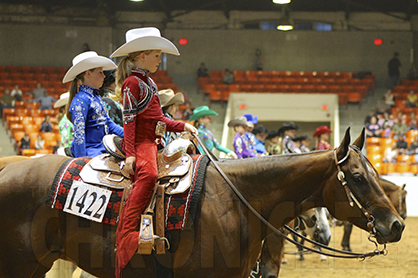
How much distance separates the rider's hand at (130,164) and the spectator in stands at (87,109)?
70 centimetres

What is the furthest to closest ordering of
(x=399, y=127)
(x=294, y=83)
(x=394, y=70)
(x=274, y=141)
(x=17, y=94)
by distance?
(x=394, y=70)
(x=294, y=83)
(x=17, y=94)
(x=399, y=127)
(x=274, y=141)

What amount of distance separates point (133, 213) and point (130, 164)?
0.32 metres

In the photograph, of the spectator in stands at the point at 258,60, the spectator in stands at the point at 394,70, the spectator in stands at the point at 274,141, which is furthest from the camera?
the spectator in stands at the point at 258,60

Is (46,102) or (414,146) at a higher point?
(46,102)

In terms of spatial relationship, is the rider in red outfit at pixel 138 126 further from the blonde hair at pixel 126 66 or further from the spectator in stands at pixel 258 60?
the spectator in stands at pixel 258 60

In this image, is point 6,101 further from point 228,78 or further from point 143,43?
point 143,43

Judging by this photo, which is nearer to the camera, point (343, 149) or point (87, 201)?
point (343, 149)

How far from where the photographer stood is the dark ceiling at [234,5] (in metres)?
21.8

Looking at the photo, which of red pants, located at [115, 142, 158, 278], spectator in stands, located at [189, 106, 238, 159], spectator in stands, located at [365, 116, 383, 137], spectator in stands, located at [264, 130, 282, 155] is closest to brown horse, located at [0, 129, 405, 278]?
red pants, located at [115, 142, 158, 278]

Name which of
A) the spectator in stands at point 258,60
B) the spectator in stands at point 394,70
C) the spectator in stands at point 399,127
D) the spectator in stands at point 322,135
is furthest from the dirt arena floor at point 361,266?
the spectator in stands at point 258,60

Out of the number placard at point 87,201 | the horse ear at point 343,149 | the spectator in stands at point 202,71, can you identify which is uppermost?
the spectator in stands at point 202,71

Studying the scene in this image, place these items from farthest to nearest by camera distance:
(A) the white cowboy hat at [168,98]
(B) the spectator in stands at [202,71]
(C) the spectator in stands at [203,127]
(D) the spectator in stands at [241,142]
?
(B) the spectator in stands at [202,71]
(D) the spectator in stands at [241,142]
(C) the spectator in stands at [203,127]
(A) the white cowboy hat at [168,98]

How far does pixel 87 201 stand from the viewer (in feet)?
10.4

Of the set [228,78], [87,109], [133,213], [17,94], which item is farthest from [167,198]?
[228,78]
